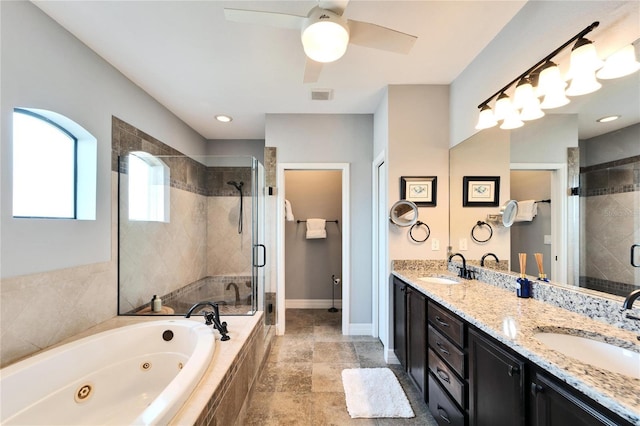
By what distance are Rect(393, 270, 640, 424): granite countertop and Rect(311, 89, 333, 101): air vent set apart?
6.37ft

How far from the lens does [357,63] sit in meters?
2.18

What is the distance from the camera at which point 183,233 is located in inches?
122

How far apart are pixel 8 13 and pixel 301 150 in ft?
7.59

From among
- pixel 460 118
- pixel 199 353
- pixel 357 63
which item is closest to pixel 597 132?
pixel 460 118

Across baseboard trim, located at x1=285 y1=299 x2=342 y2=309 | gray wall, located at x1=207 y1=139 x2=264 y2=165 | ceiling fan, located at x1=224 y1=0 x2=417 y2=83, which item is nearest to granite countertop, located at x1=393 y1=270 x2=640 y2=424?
ceiling fan, located at x1=224 y1=0 x2=417 y2=83

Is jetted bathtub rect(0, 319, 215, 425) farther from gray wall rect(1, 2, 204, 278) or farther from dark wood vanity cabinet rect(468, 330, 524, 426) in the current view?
dark wood vanity cabinet rect(468, 330, 524, 426)

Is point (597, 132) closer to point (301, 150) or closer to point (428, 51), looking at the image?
point (428, 51)

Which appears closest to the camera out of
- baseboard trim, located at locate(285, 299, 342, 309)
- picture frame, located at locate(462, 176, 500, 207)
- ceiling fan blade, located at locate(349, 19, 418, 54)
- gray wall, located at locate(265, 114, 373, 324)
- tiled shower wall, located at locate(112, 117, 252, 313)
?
ceiling fan blade, located at locate(349, 19, 418, 54)

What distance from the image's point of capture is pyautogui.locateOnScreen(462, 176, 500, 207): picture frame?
2.12 m

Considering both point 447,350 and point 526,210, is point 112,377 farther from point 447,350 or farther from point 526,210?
point 526,210

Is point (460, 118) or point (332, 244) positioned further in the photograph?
point (332, 244)

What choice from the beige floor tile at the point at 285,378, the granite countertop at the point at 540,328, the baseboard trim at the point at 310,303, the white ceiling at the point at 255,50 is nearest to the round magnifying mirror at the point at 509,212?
the granite countertop at the point at 540,328

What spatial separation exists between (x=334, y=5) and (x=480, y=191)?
1813mm

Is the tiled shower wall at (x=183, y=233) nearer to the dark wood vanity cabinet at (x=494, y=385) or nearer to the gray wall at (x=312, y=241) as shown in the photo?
the gray wall at (x=312, y=241)
